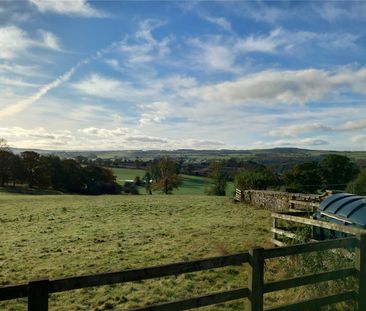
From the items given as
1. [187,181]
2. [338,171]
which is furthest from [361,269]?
[187,181]

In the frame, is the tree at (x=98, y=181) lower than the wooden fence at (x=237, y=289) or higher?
lower

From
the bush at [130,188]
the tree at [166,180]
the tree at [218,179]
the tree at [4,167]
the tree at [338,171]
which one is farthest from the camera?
the bush at [130,188]

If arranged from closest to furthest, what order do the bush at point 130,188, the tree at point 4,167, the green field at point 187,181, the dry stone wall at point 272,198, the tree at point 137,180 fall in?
the dry stone wall at point 272,198, the tree at point 4,167, the bush at point 130,188, the green field at point 187,181, the tree at point 137,180

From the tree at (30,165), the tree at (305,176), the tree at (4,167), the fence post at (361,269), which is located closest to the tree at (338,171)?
the tree at (305,176)

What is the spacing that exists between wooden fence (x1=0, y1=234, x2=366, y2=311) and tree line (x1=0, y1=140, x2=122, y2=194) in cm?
7132

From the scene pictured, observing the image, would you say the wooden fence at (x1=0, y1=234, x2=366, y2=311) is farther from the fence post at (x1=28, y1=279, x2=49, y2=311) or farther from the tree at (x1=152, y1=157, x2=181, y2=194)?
the tree at (x1=152, y1=157, x2=181, y2=194)

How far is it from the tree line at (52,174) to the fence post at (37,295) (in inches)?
2813

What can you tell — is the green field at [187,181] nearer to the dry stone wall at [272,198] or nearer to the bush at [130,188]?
the bush at [130,188]

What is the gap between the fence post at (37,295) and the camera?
3.74 metres

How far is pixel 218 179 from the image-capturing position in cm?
7919

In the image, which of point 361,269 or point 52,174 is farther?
point 52,174

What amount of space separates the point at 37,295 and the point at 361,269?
190 inches

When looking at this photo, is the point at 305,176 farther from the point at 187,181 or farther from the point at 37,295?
the point at 37,295

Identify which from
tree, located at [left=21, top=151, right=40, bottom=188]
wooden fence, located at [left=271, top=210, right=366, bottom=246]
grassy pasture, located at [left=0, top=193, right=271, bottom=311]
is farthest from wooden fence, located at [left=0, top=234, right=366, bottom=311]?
tree, located at [left=21, top=151, right=40, bottom=188]
